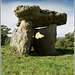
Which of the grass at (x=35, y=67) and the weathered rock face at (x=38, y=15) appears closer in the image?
the grass at (x=35, y=67)

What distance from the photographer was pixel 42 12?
29.6ft

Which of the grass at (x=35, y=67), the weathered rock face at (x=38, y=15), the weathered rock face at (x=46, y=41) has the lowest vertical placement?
the grass at (x=35, y=67)

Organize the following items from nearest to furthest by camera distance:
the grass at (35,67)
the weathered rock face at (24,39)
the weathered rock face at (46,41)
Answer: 1. the grass at (35,67)
2. the weathered rock face at (24,39)
3. the weathered rock face at (46,41)

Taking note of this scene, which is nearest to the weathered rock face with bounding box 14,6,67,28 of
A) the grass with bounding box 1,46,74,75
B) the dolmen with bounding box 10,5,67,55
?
the dolmen with bounding box 10,5,67,55

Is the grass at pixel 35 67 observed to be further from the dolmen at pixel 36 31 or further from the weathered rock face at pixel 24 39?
the dolmen at pixel 36 31

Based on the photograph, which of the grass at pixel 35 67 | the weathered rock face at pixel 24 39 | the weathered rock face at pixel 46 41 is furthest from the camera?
the weathered rock face at pixel 46 41

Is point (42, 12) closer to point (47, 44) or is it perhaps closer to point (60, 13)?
point (60, 13)

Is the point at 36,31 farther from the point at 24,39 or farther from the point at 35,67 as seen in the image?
the point at 35,67

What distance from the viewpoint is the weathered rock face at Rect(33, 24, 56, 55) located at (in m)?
9.93

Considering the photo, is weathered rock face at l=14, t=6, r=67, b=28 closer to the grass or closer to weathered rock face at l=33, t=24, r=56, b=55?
weathered rock face at l=33, t=24, r=56, b=55

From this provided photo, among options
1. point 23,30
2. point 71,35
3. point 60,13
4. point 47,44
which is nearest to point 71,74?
point 23,30

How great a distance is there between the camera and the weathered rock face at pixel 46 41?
32.6ft

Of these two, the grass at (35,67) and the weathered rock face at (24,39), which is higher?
the weathered rock face at (24,39)

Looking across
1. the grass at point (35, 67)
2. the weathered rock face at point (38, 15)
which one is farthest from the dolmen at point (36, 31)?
the grass at point (35, 67)
